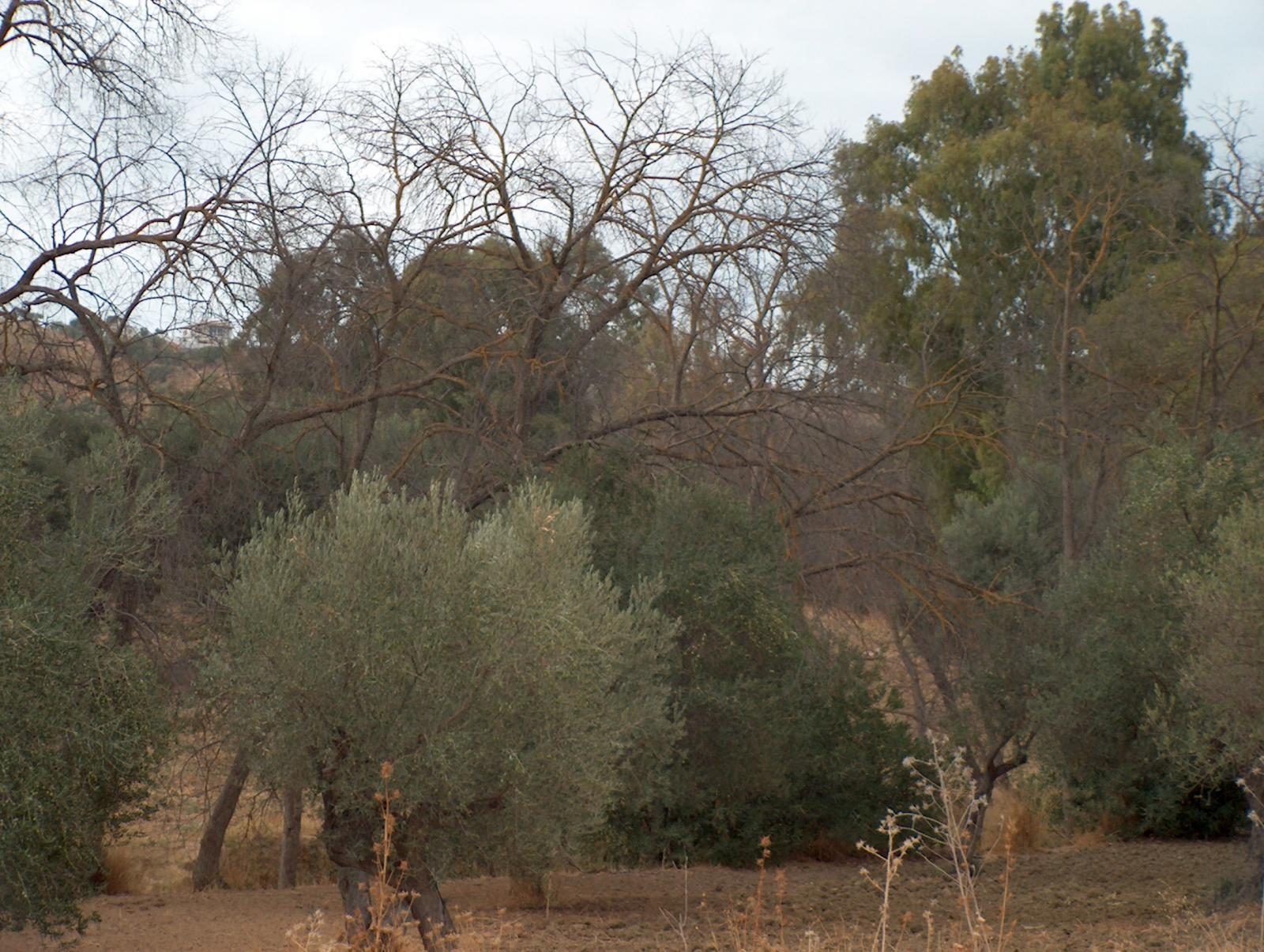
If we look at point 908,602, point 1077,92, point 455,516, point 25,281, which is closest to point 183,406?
point 25,281

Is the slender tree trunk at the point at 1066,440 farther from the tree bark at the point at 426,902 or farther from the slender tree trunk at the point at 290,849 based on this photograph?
the tree bark at the point at 426,902

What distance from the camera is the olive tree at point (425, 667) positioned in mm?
7430

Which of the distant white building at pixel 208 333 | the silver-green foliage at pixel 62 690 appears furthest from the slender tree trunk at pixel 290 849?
the distant white building at pixel 208 333

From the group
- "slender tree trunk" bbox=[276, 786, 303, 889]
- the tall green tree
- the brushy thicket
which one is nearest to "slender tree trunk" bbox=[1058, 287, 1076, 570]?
the tall green tree

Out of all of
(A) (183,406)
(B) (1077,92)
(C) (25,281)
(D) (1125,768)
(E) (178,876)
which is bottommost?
(E) (178,876)

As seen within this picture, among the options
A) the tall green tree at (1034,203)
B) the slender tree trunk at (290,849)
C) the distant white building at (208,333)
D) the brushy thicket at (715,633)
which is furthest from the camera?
the tall green tree at (1034,203)

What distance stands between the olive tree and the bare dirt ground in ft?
3.36

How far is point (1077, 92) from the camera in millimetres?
30438

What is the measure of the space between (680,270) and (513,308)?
189cm

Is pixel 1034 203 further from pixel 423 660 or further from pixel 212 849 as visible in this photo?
pixel 423 660

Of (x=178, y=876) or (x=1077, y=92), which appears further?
(x=1077, y=92)

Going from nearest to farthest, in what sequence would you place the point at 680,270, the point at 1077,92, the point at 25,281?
the point at 25,281 → the point at 680,270 → the point at 1077,92

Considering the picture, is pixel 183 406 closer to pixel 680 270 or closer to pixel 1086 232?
pixel 680 270

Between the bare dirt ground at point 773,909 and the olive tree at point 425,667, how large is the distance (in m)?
1.02
